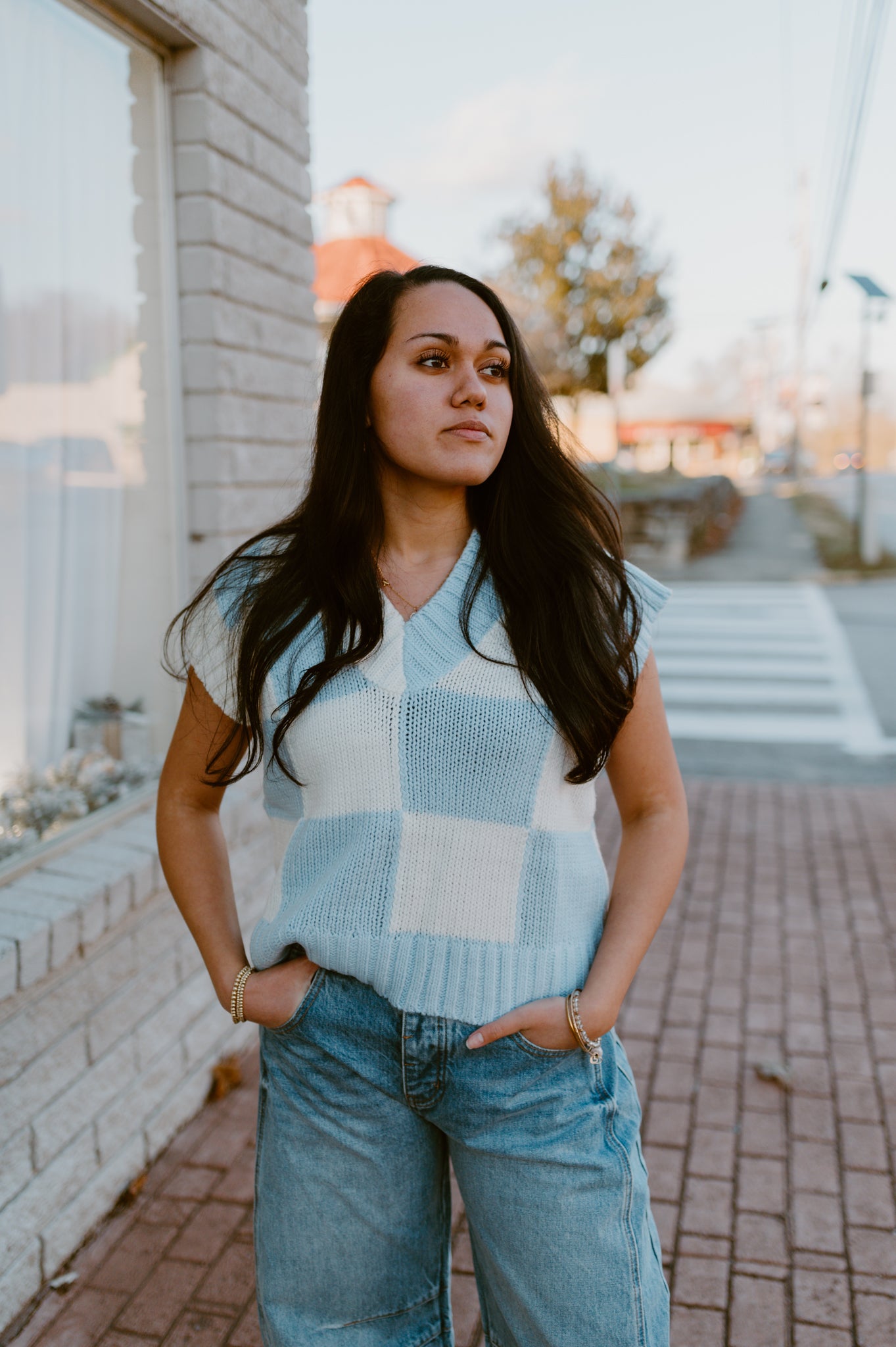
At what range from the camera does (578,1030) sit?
150 centimetres

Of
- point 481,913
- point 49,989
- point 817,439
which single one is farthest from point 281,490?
point 817,439

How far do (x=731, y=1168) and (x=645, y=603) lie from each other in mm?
2062

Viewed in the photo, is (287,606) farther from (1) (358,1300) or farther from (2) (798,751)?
(2) (798,751)

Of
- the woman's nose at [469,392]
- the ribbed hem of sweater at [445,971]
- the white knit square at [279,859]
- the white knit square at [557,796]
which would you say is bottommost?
the ribbed hem of sweater at [445,971]

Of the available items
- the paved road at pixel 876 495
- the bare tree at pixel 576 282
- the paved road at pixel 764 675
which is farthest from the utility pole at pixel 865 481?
the bare tree at pixel 576 282

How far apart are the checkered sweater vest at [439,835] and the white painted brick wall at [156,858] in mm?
1119

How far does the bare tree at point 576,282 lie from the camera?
88.5 ft

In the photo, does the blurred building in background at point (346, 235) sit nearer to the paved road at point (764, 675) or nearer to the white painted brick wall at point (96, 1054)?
the white painted brick wall at point (96, 1054)

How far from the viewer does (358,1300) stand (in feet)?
5.32

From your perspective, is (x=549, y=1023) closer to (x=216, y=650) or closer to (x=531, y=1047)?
(x=531, y=1047)

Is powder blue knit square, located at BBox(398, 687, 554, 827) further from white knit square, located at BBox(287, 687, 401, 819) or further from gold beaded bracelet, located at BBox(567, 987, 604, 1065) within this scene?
gold beaded bracelet, located at BBox(567, 987, 604, 1065)

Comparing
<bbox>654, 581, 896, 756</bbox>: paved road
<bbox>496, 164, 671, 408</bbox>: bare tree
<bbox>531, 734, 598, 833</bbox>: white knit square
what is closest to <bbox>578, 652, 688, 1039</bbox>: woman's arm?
<bbox>531, 734, 598, 833</bbox>: white knit square

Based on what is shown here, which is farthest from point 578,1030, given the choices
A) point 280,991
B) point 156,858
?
point 156,858

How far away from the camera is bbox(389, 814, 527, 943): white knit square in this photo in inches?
60.0
